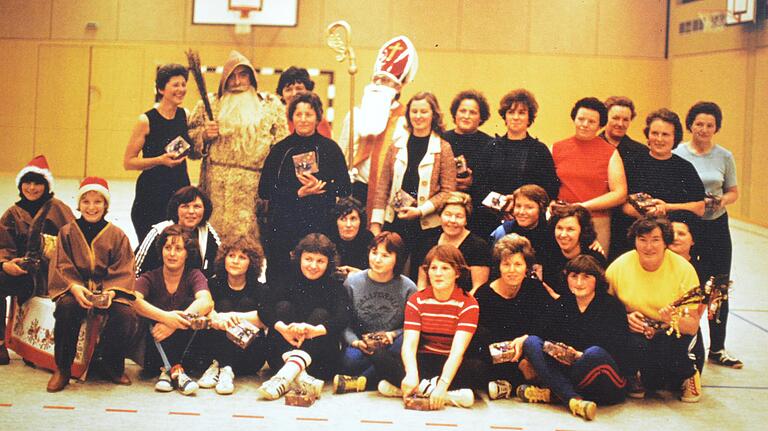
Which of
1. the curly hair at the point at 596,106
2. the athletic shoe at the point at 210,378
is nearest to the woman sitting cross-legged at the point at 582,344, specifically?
the curly hair at the point at 596,106

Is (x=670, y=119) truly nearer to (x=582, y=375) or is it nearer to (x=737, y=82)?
(x=582, y=375)

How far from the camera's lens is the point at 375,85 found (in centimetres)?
515

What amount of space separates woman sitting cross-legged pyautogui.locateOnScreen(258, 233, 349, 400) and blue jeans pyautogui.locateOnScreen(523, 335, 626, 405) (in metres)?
0.94

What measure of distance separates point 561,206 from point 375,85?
1462 mm

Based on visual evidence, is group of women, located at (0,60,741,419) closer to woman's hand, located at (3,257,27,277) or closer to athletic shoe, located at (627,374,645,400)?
woman's hand, located at (3,257,27,277)

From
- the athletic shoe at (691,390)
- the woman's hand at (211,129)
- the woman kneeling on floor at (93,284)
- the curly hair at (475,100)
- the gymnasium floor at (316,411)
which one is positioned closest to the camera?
the gymnasium floor at (316,411)

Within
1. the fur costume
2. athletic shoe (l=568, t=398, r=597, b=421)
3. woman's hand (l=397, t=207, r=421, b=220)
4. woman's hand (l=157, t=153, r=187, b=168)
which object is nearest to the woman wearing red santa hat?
woman's hand (l=157, t=153, r=187, b=168)

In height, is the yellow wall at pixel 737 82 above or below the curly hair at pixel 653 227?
above

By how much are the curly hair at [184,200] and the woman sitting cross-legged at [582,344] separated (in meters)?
1.78

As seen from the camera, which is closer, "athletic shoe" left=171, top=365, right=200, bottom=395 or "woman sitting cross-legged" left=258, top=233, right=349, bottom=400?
"athletic shoe" left=171, top=365, right=200, bottom=395

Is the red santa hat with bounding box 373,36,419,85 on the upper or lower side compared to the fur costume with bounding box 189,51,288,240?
upper

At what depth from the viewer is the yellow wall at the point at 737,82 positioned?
9.48 metres

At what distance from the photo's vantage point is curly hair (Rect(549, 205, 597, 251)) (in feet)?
13.9

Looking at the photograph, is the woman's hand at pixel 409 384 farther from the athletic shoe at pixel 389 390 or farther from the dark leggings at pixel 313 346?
the dark leggings at pixel 313 346
